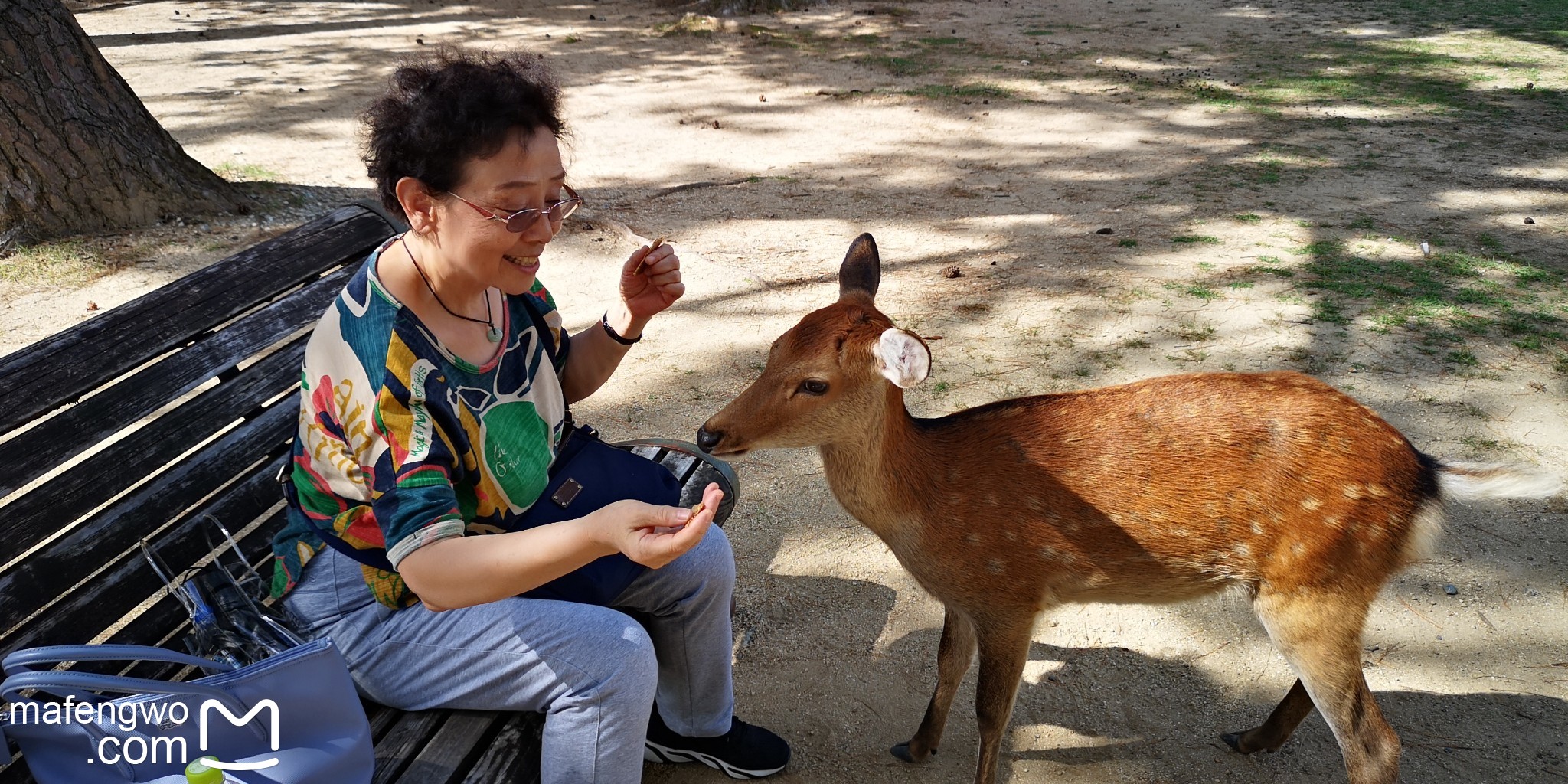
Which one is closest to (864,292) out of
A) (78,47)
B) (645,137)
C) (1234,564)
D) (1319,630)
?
(1234,564)

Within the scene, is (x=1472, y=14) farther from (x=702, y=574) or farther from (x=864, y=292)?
(x=702, y=574)

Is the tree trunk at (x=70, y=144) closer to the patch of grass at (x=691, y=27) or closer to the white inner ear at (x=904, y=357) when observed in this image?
the white inner ear at (x=904, y=357)

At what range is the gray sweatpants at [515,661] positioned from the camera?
7.34 ft

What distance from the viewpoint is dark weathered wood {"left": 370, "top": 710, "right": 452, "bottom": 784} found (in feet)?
7.13

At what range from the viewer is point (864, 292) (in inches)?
130

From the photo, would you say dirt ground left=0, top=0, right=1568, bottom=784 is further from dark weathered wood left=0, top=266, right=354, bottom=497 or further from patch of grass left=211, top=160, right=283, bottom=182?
dark weathered wood left=0, top=266, right=354, bottom=497

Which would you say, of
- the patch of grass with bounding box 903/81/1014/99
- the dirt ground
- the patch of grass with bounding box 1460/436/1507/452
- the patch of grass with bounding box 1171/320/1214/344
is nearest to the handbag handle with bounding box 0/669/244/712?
the dirt ground

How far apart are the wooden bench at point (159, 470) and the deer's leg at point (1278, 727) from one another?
6.65 ft

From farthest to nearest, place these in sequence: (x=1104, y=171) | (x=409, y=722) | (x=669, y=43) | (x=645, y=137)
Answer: (x=669, y=43) → (x=645, y=137) → (x=1104, y=171) → (x=409, y=722)

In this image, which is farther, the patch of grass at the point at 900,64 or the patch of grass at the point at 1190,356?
the patch of grass at the point at 900,64

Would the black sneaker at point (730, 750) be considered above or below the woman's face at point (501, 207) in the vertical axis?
below

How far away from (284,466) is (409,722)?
2.35 ft

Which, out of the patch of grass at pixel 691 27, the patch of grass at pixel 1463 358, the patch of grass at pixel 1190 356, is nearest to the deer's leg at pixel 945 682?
the patch of grass at pixel 1190 356

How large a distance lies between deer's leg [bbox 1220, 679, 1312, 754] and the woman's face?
2386 mm
